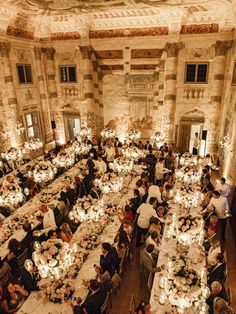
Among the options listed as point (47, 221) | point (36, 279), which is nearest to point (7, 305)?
point (36, 279)

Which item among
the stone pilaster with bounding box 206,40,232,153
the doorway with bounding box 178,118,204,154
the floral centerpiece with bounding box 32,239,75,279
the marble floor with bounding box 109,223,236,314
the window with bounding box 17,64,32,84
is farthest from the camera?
the doorway with bounding box 178,118,204,154

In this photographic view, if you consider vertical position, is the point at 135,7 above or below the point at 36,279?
above

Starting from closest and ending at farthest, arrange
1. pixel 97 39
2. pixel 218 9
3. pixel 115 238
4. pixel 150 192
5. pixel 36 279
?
1. pixel 36 279
2. pixel 115 238
3. pixel 150 192
4. pixel 218 9
5. pixel 97 39

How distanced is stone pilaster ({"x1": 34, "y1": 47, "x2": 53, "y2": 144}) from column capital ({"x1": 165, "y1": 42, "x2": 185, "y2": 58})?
7.82m

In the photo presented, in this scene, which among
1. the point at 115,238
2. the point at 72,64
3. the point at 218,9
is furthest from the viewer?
the point at 72,64

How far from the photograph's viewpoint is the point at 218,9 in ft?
39.1

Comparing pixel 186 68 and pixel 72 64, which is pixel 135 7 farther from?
pixel 72 64

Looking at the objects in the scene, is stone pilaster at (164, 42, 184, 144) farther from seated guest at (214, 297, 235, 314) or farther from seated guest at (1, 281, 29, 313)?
seated guest at (1, 281, 29, 313)

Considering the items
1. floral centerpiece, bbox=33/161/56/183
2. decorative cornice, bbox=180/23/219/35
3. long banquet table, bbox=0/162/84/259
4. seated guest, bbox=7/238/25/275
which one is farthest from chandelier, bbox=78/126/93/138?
seated guest, bbox=7/238/25/275

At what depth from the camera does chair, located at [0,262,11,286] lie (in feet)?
20.2

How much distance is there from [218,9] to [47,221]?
467 inches

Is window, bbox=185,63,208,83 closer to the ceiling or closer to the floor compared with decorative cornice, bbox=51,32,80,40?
closer to the floor

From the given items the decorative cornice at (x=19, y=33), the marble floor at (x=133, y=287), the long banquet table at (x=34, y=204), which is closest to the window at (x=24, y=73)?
the decorative cornice at (x=19, y=33)

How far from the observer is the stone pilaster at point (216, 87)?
1322 cm
